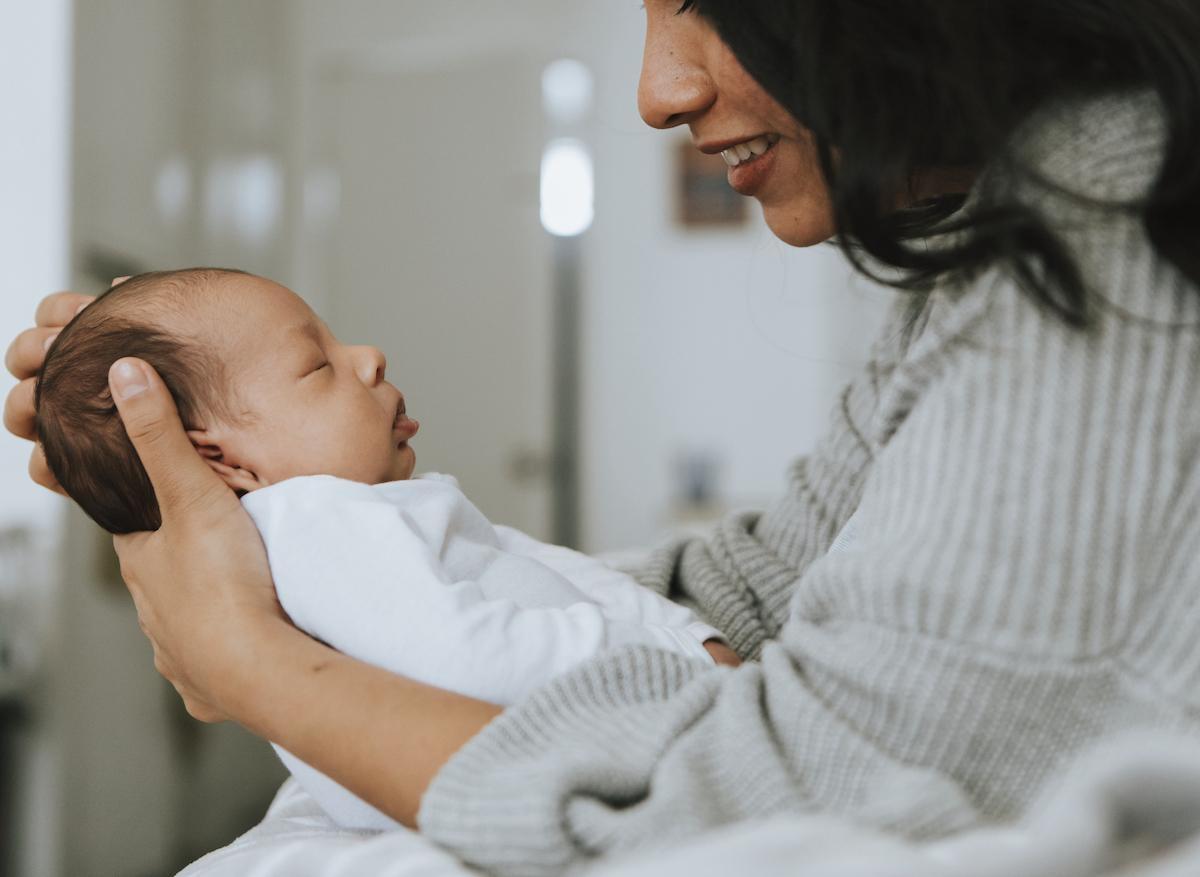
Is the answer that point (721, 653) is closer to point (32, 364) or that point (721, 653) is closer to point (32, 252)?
point (32, 364)

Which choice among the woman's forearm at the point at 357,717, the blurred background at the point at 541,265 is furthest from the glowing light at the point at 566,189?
the woman's forearm at the point at 357,717

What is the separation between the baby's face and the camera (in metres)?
0.91

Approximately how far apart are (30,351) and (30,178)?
1389 millimetres

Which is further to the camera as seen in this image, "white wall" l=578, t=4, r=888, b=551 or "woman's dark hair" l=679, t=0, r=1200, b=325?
"white wall" l=578, t=4, r=888, b=551

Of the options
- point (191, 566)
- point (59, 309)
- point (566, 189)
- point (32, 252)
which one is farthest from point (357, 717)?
point (566, 189)

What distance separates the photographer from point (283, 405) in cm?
91

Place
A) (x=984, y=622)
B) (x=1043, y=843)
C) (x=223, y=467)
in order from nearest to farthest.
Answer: (x=1043, y=843) → (x=984, y=622) → (x=223, y=467)

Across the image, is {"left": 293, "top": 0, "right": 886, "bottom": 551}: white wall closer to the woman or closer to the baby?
the baby

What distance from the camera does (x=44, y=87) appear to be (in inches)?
87.4

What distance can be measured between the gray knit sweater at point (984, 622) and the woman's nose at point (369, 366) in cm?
46

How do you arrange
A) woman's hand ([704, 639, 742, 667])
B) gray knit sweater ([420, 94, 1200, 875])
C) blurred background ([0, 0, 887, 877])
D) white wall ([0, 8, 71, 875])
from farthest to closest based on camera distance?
blurred background ([0, 0, 887, 877]) < white wall ([0, 8, 71, 875]) < woman's hand ([704, 639, 742, 667]) < gray knit sweater ([420, 94, 1200, 875])

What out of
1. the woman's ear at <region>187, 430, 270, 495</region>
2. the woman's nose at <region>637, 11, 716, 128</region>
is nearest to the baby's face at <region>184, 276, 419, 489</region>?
the woman's ear at <region>187, 430, 270, 495</region>

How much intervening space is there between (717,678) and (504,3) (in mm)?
4133

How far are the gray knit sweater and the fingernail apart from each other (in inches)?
17.2
